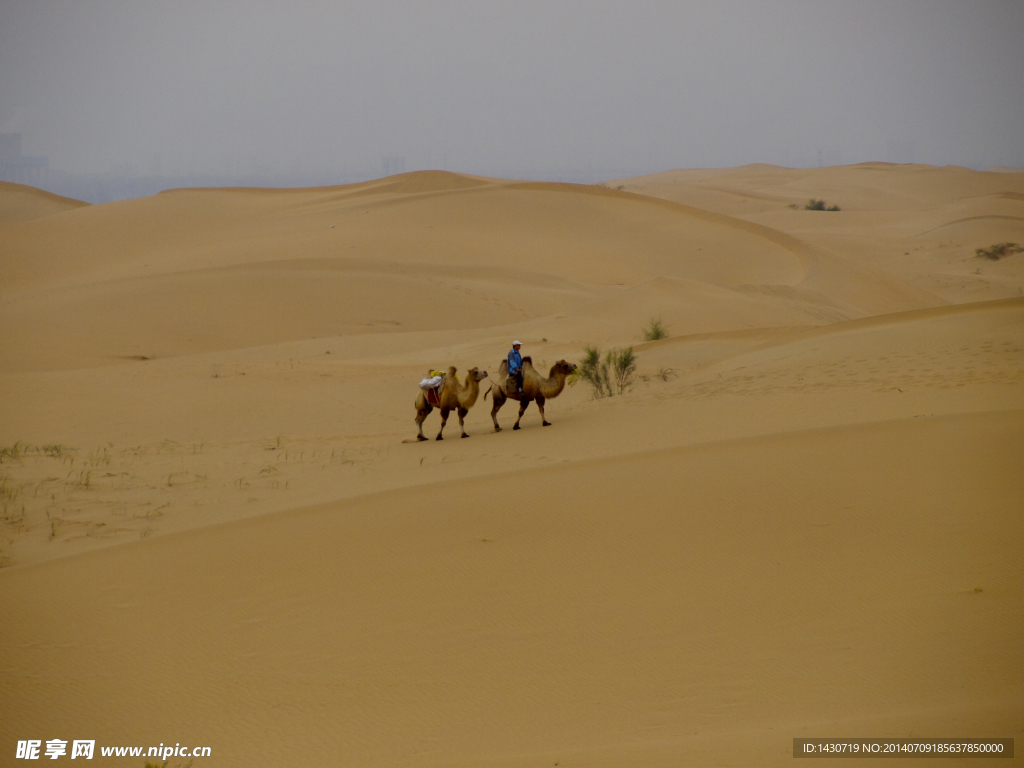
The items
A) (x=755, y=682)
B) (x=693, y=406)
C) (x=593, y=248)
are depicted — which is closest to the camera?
(x=755, y=682)

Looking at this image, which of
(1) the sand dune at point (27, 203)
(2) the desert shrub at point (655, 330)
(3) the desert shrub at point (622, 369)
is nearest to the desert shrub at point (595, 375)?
(3) the desert shrub at point (622, 369)

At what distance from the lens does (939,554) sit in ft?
19.3

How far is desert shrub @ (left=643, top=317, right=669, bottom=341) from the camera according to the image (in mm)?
21766

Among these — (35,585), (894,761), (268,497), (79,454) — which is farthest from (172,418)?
(894,761)

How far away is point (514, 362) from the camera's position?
11.0 m

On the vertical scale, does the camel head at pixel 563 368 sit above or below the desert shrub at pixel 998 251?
below

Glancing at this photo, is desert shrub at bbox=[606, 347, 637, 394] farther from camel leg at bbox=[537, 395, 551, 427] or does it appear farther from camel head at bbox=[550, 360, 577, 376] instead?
camel head at bbox=[550, 360, 577, 376]

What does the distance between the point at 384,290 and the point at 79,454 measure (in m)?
17.1

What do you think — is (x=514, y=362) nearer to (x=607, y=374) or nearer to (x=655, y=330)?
(x=607, y=374)

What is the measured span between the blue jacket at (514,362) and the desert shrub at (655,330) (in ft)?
36.4

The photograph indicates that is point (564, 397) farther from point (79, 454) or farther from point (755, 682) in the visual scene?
point (755, 682)

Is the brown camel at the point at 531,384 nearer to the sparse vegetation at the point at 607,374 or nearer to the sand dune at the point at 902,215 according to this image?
the sparse vegetation at the point at 607,374

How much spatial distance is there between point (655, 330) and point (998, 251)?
29343 mm

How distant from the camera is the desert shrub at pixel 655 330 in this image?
71.4ft
